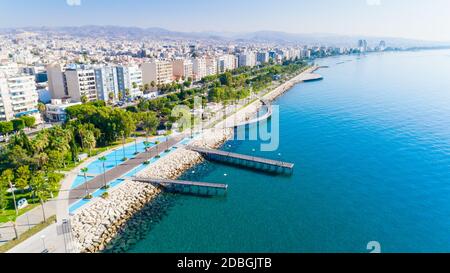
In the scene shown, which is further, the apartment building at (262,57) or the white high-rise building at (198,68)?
the apartment building at (262,57)

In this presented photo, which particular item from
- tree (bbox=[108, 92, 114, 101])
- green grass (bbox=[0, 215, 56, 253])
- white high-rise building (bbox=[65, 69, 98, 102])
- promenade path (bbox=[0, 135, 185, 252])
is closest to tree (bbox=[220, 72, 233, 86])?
tree (bbox=[108, 92, 114, 101])

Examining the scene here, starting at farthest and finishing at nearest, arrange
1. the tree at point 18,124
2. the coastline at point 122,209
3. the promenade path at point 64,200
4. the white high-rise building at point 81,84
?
the white high-rise building at point 81,84 < the tree at point 18,124 < the coastline at point 122,209 < the promenade path at point 64,200

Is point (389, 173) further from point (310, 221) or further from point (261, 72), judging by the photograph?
point (261, 72)

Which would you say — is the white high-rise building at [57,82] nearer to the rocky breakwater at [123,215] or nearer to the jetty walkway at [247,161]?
the jetty walkway at [247,161]

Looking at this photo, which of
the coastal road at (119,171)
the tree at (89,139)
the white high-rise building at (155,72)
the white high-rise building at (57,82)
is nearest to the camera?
the coastal road at (119,171)

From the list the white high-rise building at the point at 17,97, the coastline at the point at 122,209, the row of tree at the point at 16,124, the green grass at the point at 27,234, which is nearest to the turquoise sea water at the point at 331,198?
the coastline at the point at 122,209

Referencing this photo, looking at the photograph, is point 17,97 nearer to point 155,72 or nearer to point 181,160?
point 181,160
